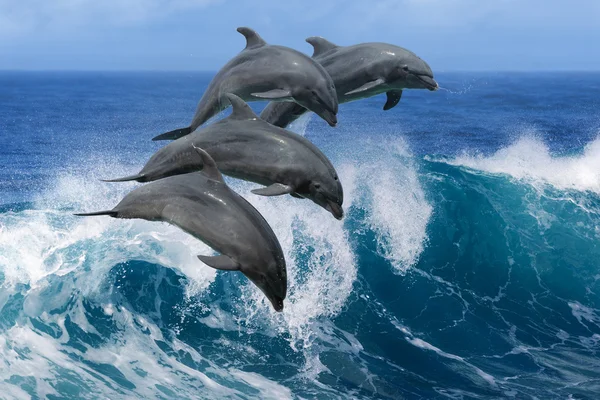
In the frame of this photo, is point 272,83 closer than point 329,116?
No

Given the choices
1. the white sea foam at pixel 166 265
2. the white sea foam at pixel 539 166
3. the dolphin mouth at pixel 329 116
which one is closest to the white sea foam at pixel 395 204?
the white sea foam at pixel 166 265

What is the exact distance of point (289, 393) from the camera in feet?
46.0

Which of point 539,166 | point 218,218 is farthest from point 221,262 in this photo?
point 539,166

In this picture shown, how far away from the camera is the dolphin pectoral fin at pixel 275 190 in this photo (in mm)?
4414

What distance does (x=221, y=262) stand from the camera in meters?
4.03

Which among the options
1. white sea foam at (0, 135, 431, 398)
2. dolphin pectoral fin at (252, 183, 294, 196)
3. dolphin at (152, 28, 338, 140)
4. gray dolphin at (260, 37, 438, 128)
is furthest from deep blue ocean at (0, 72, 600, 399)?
dolphin pectoral fin at (252, 183, 294, 196)

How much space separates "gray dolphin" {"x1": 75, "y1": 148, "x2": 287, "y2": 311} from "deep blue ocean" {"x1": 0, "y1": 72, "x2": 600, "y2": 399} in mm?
4231

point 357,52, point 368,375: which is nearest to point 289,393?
point 368,375

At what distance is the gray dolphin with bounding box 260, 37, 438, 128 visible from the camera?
5.87 meters

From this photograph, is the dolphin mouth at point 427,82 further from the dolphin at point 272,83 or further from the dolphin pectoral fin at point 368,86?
the dolphin at point 272,83

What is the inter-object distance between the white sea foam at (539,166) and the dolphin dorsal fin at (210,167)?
24664mm

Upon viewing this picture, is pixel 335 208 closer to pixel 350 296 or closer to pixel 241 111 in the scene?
pixel 241 111

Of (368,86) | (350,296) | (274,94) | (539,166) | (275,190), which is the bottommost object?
(350,296)

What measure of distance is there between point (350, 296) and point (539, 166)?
46.2ft
